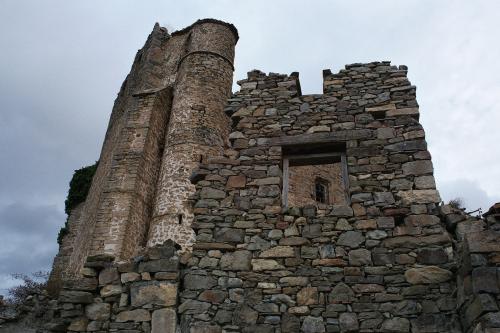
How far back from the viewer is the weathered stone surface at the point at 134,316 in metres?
5.21

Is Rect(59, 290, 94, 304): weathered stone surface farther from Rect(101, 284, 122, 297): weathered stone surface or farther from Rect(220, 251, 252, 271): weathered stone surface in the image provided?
Rect(220, 251, 252, 271): weathered stone surface

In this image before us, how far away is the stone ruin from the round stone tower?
8.14 m

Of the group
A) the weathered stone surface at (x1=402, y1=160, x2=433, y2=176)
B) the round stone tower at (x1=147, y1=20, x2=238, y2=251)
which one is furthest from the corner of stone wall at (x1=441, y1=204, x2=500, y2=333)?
the round stone tower at (x1=147, y1=20, x2=238, y2=251)

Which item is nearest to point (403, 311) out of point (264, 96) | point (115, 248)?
point (264, 96)

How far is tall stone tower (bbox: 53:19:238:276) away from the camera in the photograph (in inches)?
599

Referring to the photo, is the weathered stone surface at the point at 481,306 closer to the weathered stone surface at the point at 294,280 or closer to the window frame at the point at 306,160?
the weathered stone surface at the point at 294,280

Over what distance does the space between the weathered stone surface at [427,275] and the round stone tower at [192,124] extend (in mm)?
9656

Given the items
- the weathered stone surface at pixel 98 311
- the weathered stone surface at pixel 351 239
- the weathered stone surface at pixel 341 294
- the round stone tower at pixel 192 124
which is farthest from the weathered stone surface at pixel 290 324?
the round stone tower at pixel 192 124

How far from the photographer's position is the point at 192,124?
17344mm

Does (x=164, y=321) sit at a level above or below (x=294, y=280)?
below

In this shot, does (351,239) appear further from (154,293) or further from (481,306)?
(154,293)

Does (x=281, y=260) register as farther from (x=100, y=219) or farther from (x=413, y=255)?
(x=100, y=219)

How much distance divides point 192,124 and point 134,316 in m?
12.6

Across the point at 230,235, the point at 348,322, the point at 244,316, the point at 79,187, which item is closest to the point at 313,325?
the point at 348,322
